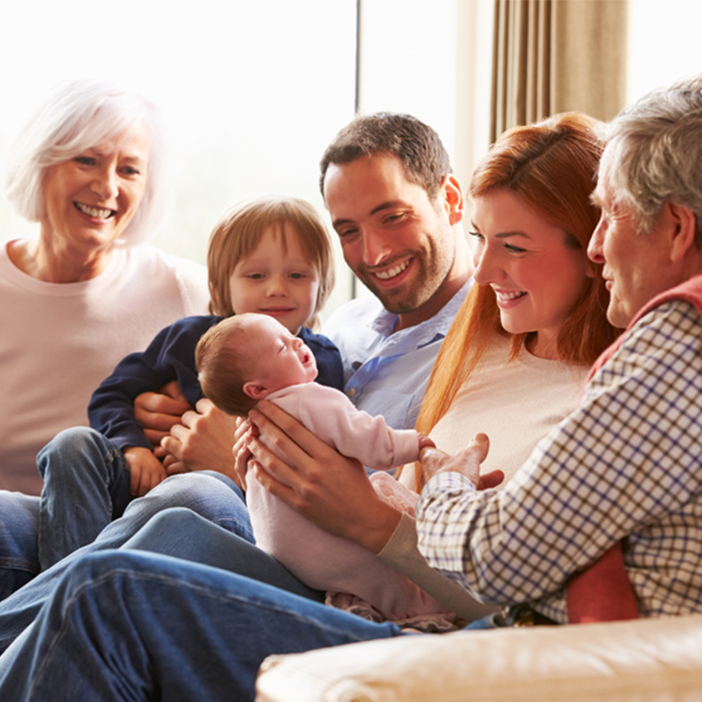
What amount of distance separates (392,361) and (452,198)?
0.49 metres

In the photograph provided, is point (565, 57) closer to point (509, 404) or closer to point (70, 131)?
point (70, 131)

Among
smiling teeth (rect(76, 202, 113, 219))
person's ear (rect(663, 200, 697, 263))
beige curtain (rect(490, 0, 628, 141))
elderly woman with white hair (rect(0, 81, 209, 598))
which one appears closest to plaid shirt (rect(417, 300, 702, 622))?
person's ear (rect(663, 200, 697, 263))

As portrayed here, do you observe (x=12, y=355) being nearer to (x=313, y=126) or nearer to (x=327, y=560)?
(x=327, y=560)

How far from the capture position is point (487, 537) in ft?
3.64

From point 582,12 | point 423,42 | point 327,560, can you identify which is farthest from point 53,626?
point 423,42

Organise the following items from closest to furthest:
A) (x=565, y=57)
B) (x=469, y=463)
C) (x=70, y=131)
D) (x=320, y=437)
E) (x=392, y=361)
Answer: (x=469, y=463) < (x=320, y=437) < (x=392, y=361) < (x=70, y=131) < (x=565, y=57)

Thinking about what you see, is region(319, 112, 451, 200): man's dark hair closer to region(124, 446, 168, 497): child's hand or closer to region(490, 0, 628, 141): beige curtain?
region(124, 446, 168, 497): child's hand

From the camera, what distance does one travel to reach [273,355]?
5.38 ft

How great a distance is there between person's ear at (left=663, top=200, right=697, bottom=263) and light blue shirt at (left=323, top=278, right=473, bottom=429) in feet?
2.88

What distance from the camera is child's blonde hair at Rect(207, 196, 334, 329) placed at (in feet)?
7.44

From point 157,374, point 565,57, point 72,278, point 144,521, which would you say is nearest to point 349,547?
point 144,521

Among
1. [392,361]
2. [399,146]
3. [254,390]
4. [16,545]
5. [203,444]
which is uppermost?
[399,146]

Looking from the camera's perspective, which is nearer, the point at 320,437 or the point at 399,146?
the point at 320,437

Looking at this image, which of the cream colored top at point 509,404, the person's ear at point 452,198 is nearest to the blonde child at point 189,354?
the person's ear at point 452,198
